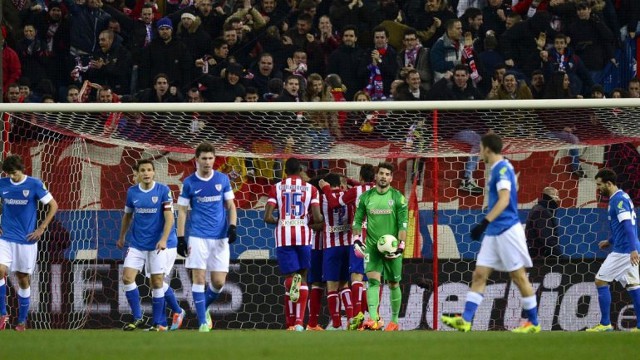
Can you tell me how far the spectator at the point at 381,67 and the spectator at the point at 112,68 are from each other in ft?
11.7

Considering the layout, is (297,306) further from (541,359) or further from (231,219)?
(541,359)

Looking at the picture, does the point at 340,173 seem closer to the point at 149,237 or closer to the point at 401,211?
the point at 401,211

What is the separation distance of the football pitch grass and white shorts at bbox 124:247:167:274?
5.58 feet

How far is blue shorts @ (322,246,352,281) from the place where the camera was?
14.7 metres

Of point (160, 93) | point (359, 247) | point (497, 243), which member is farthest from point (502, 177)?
point (160, 93)

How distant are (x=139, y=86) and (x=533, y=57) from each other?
5.74 m

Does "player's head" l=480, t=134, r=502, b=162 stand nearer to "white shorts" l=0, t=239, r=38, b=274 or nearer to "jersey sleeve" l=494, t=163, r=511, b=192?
"jersey sleeve" l=494, t=163, r=511, b=192

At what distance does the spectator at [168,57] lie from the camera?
1808 centimetres

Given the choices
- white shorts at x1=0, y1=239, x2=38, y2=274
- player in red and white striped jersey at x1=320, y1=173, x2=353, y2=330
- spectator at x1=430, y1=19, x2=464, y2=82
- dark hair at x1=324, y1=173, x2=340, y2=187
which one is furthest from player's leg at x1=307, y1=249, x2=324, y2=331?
spectator at x1=430, y1=19, x2=464, y2=82

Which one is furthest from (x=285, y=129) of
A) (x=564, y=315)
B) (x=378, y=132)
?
(x=564, y=315)

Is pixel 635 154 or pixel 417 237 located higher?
pixel 635 154

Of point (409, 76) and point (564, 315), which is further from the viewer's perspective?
point (409, 76)

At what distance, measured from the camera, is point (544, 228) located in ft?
51.9

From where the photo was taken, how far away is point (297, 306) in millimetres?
14398
